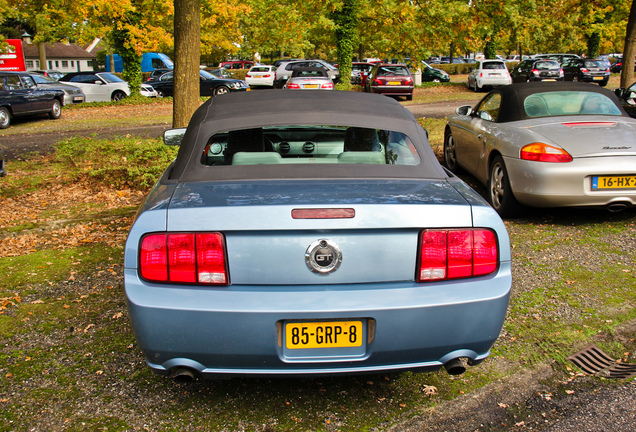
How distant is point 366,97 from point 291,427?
2.39 meters

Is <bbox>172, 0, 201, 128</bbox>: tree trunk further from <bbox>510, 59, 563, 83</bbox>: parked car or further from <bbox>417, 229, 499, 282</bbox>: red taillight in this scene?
<bbox>510, 59, 563, 83</bbox>: parked car

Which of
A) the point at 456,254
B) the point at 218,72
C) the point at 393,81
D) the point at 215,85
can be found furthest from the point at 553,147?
the point at 218,72

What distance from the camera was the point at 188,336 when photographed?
244 centimetres

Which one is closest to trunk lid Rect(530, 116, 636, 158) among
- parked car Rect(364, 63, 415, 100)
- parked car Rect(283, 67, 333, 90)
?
parked car Rect(283, 67, 333, 90)

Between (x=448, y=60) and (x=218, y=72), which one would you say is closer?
(x=218, y=72)

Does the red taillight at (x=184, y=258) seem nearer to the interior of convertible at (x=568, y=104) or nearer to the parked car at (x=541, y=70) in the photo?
the interior of convertible at (x=568, y=104)

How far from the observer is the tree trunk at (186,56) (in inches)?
335

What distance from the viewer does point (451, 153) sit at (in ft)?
28.3

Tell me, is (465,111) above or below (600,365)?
above

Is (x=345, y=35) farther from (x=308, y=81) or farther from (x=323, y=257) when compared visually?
(x=323, y=257)

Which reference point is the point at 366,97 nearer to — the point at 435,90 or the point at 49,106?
the point at 49,106

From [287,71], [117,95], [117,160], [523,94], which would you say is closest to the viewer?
[523,94]

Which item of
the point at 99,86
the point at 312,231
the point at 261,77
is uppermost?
the point at 312,231

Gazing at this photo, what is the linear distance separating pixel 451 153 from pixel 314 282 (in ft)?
21.7
